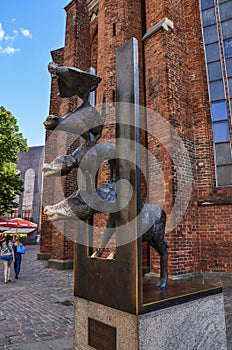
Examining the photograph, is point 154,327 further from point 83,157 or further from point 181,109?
point 181,109

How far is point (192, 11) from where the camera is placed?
8.78 meters

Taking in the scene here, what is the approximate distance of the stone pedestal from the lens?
2182mm

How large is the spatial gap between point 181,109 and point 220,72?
6.53 ft

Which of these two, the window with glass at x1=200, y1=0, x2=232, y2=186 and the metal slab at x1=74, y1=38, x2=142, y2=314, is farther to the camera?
the window with glass at x1=200, y1=0, x2=232, y2=186

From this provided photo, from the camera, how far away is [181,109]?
7.51 meters

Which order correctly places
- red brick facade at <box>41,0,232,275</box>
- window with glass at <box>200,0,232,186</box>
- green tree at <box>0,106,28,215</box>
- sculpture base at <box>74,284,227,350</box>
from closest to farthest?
sculpture base at <box>74,284,227,350</box> < red brick facade at <box>41,0,232,275</box> < window with glass at <box>200,0,232,186</box> < green tree at <box>0,106,28,215</box>

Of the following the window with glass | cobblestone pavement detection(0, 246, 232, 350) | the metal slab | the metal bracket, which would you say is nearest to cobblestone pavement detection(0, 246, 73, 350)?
cobblestone pavement detection(0, 246, 232, 350)

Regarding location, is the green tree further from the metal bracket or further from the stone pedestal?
the stone pedestal

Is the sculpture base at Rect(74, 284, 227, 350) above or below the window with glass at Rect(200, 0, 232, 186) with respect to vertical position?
below

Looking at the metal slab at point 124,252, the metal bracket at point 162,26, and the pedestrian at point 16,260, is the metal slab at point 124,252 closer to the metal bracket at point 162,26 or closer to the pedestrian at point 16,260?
the metal bracket at point 162,26

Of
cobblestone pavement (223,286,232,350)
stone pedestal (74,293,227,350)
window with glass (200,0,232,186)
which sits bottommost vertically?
cobblestone pavement (223,286,232,350)

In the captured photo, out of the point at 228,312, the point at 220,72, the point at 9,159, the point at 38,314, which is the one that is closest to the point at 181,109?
the point at 220,72

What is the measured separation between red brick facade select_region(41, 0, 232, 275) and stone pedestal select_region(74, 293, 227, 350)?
3561 millimetres

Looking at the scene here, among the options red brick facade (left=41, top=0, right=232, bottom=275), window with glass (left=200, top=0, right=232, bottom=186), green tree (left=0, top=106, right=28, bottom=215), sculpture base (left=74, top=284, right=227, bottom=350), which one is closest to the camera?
sculpture base (left=74, top=284, right=227, bottom=350)
